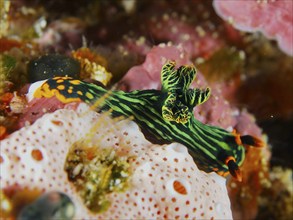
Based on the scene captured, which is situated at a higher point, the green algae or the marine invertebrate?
the marine invertebrate

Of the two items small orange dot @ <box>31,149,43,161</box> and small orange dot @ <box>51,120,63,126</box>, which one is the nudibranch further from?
small orange dot @ <box>31,149,43,161</box>

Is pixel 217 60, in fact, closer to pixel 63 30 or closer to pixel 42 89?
pixel 63 30

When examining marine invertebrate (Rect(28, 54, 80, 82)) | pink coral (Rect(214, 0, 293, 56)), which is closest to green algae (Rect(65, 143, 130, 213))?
marine invertebrate (Rect(28, 54, 80, 82))

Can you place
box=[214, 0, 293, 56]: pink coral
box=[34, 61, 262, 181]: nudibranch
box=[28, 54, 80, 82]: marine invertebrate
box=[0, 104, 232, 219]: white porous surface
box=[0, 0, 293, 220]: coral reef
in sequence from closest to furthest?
1. box=[0, 104, 232, 219]: white porous surface
2. box=[0, 0, 293, 220]: coral reef
3. box=[34, 61, 262, 181]: nudibranch
4. box=[28, 54, 80, 82]: marine invertebrate
5. box=[214, 0, 293, 56]: pink coral

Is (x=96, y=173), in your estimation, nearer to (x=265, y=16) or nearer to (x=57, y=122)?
(x=57, y=122)

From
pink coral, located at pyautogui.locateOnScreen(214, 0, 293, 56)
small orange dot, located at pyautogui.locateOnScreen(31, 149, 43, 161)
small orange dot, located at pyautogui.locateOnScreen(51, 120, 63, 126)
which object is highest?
pink coral, located at pyautogui.locateOnScreen(214, 0, 293, 56)

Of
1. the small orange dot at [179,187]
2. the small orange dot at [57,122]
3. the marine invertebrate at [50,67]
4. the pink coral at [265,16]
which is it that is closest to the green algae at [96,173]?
the small orange dot at [57,122]

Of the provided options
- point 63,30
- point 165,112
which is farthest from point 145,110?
point 63,30

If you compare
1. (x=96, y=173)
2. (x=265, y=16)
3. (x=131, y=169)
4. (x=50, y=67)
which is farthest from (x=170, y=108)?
(x=265, y=16)

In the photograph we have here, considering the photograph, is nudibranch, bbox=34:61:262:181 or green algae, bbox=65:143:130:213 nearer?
green algae, bbox=65:143:130:213
